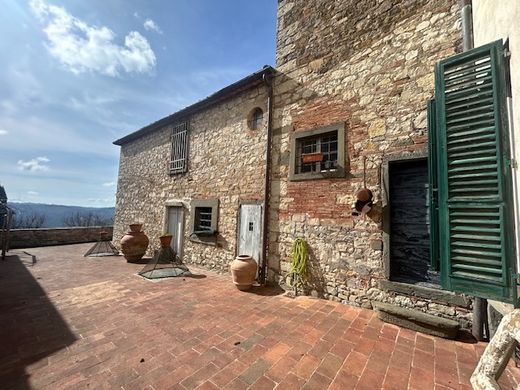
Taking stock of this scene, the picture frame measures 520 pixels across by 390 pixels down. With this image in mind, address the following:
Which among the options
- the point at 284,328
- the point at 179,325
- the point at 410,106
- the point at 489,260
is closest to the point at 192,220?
the point at 179,325

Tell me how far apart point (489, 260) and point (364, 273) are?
7.19ft

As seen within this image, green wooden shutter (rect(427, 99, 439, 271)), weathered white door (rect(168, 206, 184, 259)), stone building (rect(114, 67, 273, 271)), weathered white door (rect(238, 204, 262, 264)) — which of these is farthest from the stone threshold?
weathered white door (rect(168, 206, 184, 259))

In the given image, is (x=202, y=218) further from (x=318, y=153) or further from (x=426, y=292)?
(x=426, y=292)

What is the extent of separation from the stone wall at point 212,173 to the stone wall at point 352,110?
35.5 inches

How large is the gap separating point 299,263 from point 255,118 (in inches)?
161

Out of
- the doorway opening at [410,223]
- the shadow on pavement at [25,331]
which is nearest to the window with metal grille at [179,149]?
the shadow on pavement at [25,331]

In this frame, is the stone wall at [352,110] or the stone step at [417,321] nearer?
the stone step at [417,321]

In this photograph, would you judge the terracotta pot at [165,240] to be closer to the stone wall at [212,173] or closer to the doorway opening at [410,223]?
the stone wall at [212,173]

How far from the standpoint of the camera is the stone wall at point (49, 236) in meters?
11.2

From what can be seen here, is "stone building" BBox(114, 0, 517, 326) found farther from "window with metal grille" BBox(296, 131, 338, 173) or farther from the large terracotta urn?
the large terracotta urn

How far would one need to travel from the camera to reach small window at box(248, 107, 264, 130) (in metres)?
6.51

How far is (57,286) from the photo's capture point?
5.42 m

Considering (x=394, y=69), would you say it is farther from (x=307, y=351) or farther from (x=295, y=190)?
(x=307, y=351)

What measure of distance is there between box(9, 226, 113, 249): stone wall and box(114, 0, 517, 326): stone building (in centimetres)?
994
